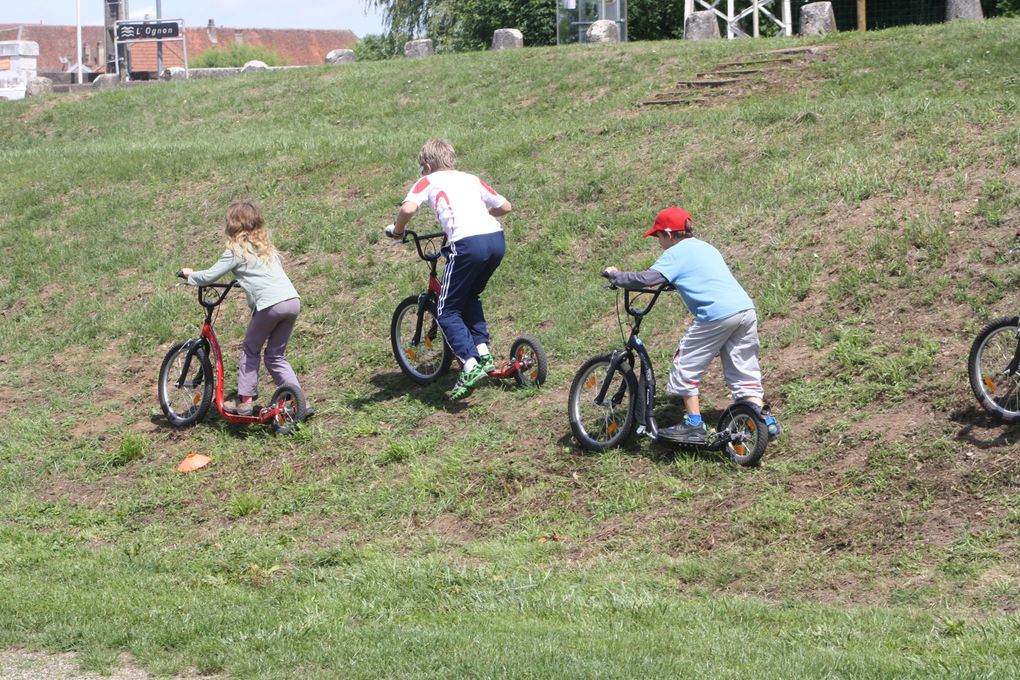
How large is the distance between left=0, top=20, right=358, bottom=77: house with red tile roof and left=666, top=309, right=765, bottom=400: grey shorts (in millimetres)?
81187

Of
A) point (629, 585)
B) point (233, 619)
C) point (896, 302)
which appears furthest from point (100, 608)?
point (896, 302)

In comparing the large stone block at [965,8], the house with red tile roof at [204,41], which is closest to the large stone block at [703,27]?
the large stone block at [965,8]

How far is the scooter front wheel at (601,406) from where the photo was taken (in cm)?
853

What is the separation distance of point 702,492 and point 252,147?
40.1 ft

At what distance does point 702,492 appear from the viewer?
788 cm

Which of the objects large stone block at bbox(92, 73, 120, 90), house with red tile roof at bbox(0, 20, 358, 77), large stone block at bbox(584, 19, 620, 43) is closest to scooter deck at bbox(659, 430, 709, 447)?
large stone block at bbox(584, 19, 620, 43)

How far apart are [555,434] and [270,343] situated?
2.51m

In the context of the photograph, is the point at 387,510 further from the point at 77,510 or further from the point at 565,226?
the point at 565,226

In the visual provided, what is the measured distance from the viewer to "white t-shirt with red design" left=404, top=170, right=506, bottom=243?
945 cm

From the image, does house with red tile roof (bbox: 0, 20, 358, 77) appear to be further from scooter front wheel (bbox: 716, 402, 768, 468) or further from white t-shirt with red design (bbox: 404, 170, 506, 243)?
scooter front wheel (bbox: 716, 402, 768, 468)

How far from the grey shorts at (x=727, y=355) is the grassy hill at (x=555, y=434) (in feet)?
1.58

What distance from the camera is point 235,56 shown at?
8562cm

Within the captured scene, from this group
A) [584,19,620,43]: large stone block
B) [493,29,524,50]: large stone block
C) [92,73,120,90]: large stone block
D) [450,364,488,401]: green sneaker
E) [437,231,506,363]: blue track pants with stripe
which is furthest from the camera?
[92,73,120,90]: large stone block

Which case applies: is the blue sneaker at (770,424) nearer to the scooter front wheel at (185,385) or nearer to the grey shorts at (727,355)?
the grey shorts at (727,355)
